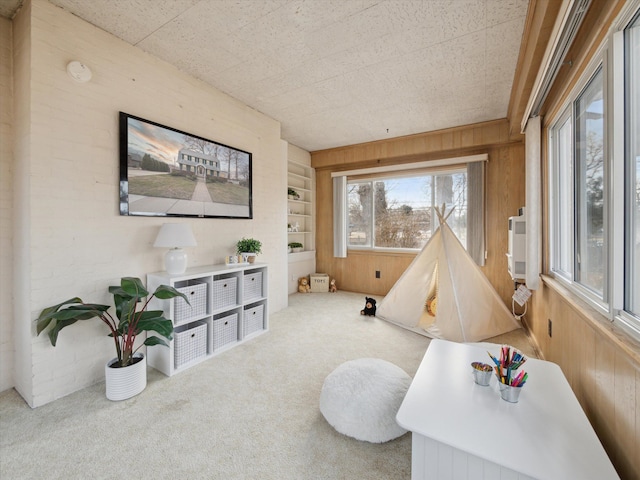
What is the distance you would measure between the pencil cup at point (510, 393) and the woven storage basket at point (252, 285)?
7.71 ft

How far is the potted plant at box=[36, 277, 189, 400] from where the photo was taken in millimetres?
1799

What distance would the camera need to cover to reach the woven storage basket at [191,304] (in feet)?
7.40

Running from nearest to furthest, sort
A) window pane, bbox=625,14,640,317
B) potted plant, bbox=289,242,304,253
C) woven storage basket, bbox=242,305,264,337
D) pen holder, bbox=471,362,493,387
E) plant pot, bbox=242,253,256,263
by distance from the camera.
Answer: window pane, bbox=625,14,640,317, pen holder, bbox=471,362,493,387, woven storage basket, bbox=242,305,264,337, plant pot, bbox=242,253,256,263, potted plant, bbox=289,242,304,253

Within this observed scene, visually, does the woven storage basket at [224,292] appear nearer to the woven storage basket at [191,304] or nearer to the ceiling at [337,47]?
the woven storage basket at [191,304]

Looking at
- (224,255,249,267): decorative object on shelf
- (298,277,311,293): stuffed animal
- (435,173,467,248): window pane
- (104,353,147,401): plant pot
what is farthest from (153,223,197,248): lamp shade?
(435,173,467,248): window pane

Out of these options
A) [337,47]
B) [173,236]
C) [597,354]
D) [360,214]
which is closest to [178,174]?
[173,236]

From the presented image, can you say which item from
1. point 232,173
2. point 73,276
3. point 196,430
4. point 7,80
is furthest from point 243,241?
point 7,80

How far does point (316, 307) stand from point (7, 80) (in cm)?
366

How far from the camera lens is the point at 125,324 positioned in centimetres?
196

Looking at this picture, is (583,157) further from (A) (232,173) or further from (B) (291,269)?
(B) (291,269)

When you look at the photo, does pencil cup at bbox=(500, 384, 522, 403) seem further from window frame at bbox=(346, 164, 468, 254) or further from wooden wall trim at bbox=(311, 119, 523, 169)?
wooden wall trim at bbox=(311, 119, 523, 169)

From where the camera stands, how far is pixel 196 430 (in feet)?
5.22

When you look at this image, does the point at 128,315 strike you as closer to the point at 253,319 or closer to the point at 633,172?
the point at 253,319

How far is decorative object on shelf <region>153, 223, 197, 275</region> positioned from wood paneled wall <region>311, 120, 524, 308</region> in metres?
Result: 3.27
